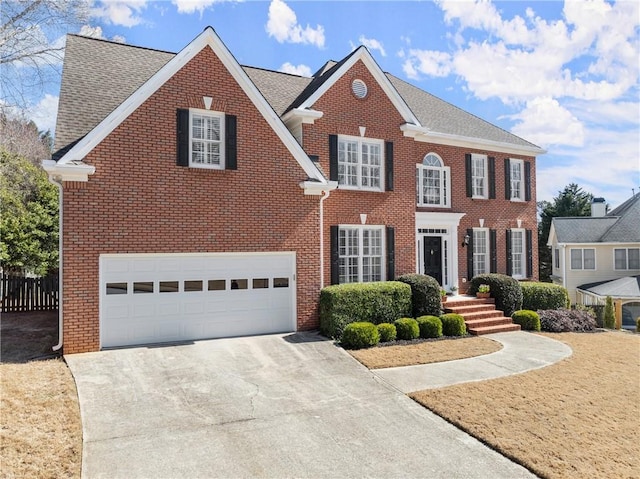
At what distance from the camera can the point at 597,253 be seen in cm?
2592

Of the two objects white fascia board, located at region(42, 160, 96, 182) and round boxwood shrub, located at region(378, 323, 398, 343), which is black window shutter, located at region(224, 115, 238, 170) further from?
round boxwood shrub, located at region(378, 323, 398, 343)

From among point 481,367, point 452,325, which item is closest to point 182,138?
point 481,367

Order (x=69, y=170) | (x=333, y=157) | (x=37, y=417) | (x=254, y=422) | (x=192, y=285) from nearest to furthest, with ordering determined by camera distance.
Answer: (x=37, y=417) → (x=254, y=422) → (x=69, y=170) → (x=192, y=285) → (x=333, y=157)

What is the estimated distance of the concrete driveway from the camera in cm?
575

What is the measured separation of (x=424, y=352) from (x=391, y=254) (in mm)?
4342

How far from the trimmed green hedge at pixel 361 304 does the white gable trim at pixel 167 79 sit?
338 centimetres

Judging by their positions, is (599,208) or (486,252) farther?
(599,208)

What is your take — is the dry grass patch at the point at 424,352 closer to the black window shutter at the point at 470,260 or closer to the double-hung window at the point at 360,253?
the double-hung window at the point at 360,253

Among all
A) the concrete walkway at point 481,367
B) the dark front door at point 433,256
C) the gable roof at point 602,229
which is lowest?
the concrete walkway at point 481,367

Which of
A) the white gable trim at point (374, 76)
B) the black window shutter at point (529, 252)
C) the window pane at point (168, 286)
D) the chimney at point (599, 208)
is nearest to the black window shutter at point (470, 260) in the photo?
the black window shutter at point (529, 252)

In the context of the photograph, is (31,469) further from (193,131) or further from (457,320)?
(457,320)

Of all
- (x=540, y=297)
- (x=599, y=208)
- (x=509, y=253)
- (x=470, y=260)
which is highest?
(x=599, y=208)

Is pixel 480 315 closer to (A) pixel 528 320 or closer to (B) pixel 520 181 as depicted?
(A) pixel 528 320

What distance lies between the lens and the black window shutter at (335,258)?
13.6 m
